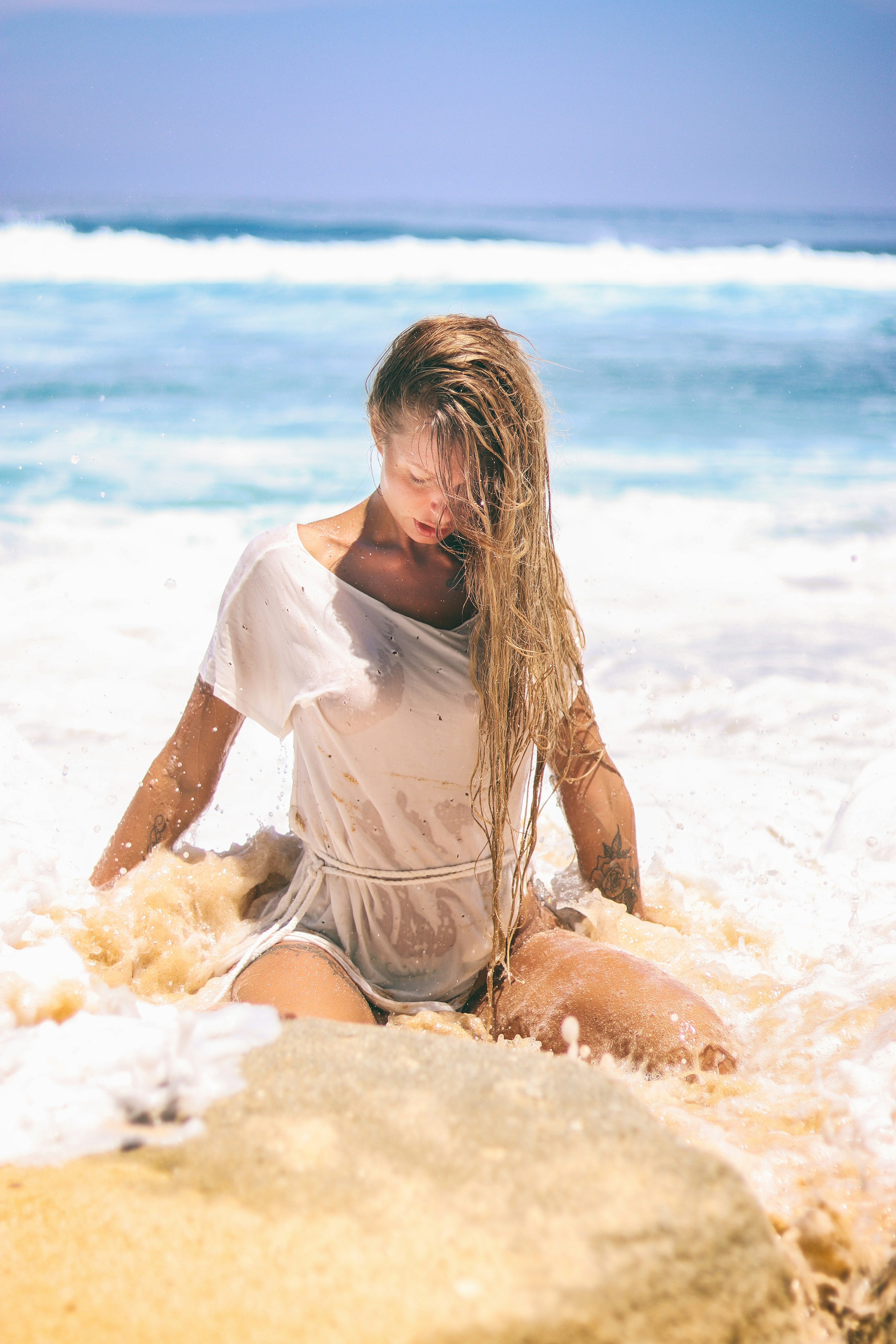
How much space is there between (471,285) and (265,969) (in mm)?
18241

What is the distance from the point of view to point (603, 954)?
2281 mm

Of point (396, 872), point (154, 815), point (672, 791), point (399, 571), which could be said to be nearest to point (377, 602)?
point (399, 571)

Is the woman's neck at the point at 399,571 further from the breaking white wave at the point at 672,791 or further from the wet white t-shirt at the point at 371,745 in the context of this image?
the breaking white wave at the point at 672,791

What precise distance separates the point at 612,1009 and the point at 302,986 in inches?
23.6

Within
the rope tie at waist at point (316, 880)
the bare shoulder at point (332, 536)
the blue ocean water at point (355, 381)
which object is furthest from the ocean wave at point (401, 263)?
the rope tie at waist at point (316, 880)

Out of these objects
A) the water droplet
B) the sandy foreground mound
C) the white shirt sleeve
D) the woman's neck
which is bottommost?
the water droplet

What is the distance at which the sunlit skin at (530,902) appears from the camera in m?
2.09

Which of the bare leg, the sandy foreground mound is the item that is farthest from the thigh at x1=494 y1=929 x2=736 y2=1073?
the sandy foreground mound

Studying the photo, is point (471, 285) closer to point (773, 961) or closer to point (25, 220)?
point (25, 220)

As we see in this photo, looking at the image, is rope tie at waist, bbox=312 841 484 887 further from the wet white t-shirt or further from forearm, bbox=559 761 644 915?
forearm, bbox=559 761 644 915

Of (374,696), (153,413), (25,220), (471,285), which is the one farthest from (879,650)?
(25,220)

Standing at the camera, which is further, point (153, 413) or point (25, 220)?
point (25, 220)

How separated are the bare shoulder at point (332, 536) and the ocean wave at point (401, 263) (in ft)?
56.6

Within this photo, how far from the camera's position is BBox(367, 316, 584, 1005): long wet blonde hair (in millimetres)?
2041
